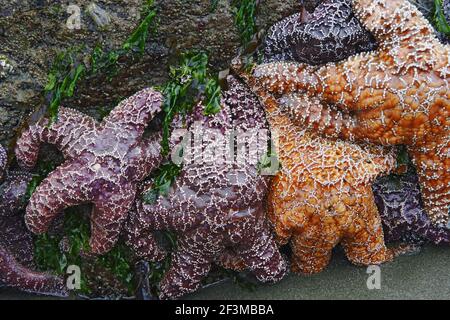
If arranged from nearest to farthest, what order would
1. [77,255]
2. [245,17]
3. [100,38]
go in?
[100,38] → [245,17] → [77,255]

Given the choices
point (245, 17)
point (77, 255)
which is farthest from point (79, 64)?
point (77, 255)

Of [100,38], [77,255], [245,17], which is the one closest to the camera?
[100,38]

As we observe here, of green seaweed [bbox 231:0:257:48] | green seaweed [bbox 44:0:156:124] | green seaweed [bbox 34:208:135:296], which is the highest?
green seaweed [bbox 231:0:257:48]

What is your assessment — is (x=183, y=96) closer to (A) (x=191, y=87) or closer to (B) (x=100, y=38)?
(A) (x=191, y=87)

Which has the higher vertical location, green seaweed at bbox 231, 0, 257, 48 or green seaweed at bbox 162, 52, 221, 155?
green seaweed at bbox 231, 0, 257, 48

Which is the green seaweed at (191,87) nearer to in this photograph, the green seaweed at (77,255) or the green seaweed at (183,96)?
the green seaweed at (183,96)

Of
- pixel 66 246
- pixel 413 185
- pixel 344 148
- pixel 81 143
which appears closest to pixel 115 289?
pixel 66 246

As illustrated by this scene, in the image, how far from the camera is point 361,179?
15.6 feet

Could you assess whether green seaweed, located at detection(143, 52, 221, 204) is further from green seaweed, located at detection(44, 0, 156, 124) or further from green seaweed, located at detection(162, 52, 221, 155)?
green seaweed, located at detection(44, 0, 156, 124)

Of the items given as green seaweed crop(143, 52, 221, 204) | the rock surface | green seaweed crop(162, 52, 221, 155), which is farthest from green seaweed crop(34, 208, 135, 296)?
green seaweed crop(162, 52, 221, 155)

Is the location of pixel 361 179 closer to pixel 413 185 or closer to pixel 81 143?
pixel 413 185

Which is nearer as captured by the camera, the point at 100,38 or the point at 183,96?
the point at 100,38

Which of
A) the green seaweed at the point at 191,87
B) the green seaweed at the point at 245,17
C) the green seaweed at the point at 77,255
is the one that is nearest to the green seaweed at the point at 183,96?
the green seaweed at the point at 191,87

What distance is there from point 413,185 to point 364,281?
889 mm
